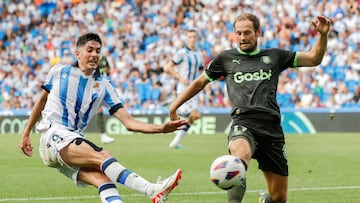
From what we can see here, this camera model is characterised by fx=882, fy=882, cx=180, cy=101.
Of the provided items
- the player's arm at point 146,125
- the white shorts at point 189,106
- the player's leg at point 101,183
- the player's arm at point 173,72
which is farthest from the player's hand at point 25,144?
the white shorts at point 189,106

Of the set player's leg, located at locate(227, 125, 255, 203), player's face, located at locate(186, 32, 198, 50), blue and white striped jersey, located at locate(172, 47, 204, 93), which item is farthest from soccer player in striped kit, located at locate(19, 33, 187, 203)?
blue and white striped jersey, located at locate(172, 47, 204, 93)

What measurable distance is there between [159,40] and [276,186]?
23407mm

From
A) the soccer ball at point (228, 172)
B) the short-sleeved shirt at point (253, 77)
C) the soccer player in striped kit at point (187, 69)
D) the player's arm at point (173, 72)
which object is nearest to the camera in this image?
the soccer ball at point (228, 172)

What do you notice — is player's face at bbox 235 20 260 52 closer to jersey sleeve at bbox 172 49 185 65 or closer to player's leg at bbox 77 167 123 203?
player's leg at bbox 77 167 123 203

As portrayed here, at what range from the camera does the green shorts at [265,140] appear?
8.32 metres

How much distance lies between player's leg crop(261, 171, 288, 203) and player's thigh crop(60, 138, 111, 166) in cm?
169

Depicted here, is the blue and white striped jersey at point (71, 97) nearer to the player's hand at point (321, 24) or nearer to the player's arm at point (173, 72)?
the player's hand at point (321, 24)

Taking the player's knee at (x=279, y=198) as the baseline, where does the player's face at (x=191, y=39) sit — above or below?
above

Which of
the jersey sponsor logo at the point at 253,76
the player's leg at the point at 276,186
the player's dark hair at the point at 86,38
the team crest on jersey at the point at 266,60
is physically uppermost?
the player's dark hair at the point at 86,38

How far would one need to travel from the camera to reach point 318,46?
8297 millimetres

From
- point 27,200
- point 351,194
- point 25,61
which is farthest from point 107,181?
point 25,61

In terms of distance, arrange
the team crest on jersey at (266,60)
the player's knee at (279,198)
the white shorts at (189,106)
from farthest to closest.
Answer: the white shorts at (189,106) < the player's knee at (279,198) < the team crest on jersey at (266,60)

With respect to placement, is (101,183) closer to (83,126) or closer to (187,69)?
(83,126)

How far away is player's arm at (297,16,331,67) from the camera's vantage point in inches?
316
